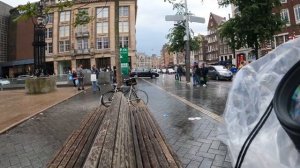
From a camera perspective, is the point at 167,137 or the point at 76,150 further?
the point at 167,137

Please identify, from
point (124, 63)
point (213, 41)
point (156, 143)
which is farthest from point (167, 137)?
point (213, 41)

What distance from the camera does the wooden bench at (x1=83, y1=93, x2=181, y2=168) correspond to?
7.54 ft

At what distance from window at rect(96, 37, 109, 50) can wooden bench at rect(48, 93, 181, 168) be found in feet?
189

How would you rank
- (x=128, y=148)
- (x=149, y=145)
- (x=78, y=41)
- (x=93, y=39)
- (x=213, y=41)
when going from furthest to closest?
(x=213, y=41)
(x=78, y=41)
(x=93, y=39)
(x=149, y=145)
(x=128, y=148)

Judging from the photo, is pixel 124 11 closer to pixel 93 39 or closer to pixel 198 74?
pixel 93 39

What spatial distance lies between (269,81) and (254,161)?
93cm

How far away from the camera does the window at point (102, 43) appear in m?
62.2

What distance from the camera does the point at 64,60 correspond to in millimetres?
64750

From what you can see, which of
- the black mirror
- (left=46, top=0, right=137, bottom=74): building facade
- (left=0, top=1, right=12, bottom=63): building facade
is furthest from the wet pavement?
(left=0, top=1, right=12, bottom=63): building facade

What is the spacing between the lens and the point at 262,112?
306 cm

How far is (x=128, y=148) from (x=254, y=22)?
1667cm

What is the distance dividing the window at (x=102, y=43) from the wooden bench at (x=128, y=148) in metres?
57.7

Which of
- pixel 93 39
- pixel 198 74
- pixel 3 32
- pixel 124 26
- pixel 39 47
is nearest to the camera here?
pixel 198 74

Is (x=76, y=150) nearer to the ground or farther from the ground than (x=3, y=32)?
nearer to the ground
